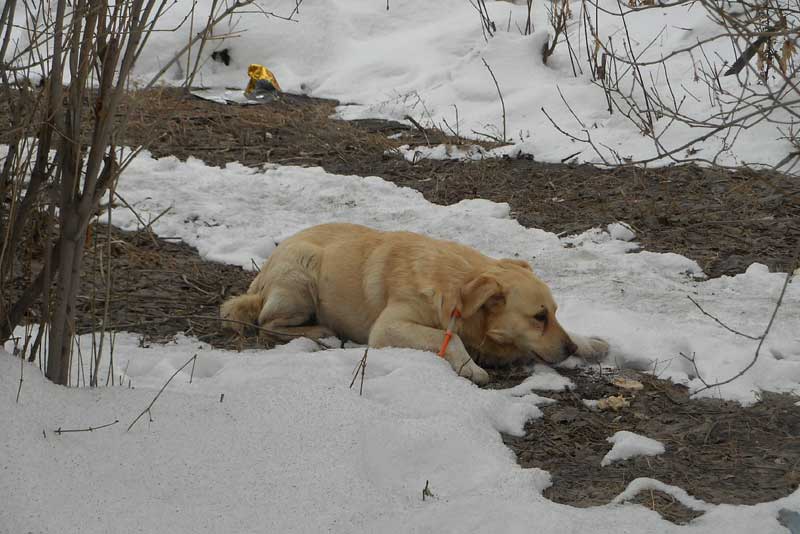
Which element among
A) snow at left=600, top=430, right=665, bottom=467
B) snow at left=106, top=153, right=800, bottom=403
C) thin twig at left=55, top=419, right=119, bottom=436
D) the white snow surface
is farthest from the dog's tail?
the white snow surface

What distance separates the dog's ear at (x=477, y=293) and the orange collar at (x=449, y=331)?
40 mm

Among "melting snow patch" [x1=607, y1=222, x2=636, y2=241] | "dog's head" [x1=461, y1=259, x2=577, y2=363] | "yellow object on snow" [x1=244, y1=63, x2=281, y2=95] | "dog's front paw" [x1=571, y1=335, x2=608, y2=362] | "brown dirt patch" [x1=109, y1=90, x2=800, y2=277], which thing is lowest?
"dog's front paw" [x1=571, y1=335, x2=608, y2=362]

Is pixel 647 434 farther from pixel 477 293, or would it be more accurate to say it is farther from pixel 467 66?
pixel 467 66

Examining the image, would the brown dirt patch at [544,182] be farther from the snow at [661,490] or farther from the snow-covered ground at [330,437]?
the snow at [661,490]

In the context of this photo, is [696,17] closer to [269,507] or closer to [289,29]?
[289,29]

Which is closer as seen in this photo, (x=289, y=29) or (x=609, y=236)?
(x=609, y=236)

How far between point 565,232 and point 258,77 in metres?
6.66

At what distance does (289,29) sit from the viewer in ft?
47.7

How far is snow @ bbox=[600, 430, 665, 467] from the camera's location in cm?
387

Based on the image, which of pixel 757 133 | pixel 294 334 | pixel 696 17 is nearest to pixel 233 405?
pixel 294 334

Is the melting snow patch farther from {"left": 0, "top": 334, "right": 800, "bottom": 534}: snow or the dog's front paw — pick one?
{"left": 0, "top": 334, "right": 800, "bottom": 534}: snow

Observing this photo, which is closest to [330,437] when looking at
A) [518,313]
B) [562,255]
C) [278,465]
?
[278,465]

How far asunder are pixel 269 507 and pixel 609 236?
15.3 feet

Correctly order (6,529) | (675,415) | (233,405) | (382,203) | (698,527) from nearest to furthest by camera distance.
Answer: (6,529) < (698,527) < (233,405) < (675,415) < (382,203)
